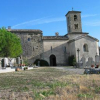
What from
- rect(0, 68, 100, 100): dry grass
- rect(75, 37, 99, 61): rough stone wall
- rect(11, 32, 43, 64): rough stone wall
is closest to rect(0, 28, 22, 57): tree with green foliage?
rect(11, 32, 43, 64): rough stone wall

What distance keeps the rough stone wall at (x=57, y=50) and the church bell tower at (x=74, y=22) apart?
504cm

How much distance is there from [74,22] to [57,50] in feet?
32.1

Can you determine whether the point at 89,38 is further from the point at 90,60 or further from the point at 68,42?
the point at 90,60

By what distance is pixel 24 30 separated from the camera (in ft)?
163

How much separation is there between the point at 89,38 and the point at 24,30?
1758 cm

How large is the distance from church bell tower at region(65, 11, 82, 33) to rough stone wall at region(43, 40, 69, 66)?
5.04 meters

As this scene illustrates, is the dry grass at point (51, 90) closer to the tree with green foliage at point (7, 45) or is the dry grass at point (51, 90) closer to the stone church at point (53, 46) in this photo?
the tree with green foliage at point (7, 45)

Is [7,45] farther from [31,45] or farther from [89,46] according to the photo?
[89,46]

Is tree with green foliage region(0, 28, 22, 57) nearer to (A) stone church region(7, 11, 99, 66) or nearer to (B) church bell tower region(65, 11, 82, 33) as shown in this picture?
(A) stone church region(7, 11, 99, 66)

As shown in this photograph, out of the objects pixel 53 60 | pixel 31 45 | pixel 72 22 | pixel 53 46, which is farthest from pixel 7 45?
pixel 72 22

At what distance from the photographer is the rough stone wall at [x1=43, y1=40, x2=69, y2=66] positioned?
5006cm

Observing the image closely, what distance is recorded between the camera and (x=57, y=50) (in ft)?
166

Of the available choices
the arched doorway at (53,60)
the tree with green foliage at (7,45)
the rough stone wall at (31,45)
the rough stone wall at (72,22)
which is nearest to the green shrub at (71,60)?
the arched doorway at (53,60)

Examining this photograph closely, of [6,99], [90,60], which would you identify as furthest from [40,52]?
Result: [6,99]
